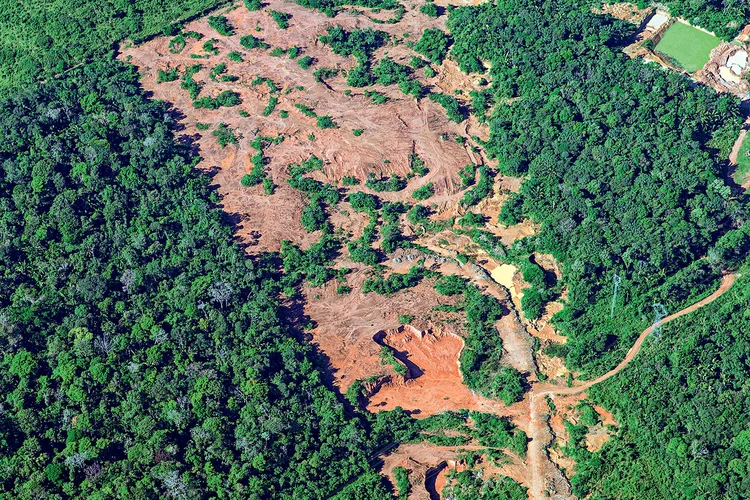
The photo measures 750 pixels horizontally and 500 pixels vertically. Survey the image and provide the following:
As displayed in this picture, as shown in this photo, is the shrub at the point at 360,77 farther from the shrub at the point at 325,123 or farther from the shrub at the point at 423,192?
the shrub at the point at 423,192

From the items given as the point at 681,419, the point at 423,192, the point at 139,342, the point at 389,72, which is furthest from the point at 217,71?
the point at 681,419

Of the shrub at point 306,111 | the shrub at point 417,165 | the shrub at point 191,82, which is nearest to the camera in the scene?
the shrub at point 417,165

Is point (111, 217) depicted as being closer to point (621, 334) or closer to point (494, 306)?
point (494, 306)

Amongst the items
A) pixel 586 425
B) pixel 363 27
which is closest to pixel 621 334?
pixel 586 425

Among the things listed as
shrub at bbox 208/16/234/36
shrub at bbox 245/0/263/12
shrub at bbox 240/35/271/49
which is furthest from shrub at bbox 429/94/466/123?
shrub at bbox 208/16/234/36

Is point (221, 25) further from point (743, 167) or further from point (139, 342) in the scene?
point (743, 167)

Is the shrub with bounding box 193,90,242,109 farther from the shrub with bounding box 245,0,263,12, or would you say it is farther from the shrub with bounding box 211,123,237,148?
the shrub with bounding box 245,0,263,12

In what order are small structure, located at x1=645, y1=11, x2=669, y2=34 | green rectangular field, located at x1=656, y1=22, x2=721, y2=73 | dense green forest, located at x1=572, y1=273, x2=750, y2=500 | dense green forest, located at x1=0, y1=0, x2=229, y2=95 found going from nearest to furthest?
dense green forest, located at x1=572, y1=273, x2=750, y2=500
dense green forest, located at x1=0, y1=0, x2=229, y2=95
green rectangular field, located at x1=656, y1=22, x2=721, y2=73
small structure, located at x1=645, y1=11, x2=669, y2=34

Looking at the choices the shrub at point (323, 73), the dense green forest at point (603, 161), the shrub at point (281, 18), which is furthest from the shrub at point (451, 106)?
the shrub at point (281, 18)
